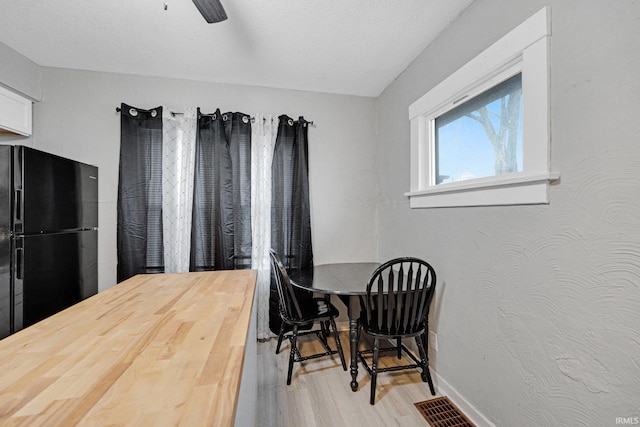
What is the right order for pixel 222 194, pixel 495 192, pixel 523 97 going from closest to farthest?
pixel 523 97, pixel 495 192, pixel 222 194

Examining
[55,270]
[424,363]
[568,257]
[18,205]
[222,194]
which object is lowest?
[424,363]

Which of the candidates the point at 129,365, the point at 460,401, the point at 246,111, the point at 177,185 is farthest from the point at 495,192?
the point at 177,185

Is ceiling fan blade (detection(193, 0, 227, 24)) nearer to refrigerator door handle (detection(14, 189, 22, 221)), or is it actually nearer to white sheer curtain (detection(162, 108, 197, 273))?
white sheer curtain (detection(162, 108, 197, 273))

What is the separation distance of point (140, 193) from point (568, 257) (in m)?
2.93

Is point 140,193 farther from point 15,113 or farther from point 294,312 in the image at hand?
point 294,312

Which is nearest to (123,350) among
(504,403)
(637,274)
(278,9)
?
(637,274)

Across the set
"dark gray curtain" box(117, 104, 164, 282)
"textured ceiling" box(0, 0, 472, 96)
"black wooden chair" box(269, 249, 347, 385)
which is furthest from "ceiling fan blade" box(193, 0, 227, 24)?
"black wooden chair" box(269, 249, 347, 385)

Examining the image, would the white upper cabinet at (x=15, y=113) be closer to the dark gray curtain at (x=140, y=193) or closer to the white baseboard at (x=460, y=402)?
the dark gray curtain at (x=140, y=193)

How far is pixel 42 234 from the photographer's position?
6.12 ft

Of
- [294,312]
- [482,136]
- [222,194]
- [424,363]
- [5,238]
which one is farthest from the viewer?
[222,194]

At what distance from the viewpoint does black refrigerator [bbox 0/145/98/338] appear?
168 centimetres

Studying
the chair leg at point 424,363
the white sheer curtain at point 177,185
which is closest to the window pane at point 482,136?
the chair leg at point 424,363

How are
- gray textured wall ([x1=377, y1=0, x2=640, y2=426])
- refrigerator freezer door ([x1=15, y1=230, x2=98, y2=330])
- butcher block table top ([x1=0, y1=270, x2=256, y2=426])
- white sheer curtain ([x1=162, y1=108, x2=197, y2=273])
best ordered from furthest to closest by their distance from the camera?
1. white sheer curtain ([x1=162, y1=108, x2=197, y2=273])
2. refrigerator freezer door ([x1=15, y1=230, x2=98, y2=330])
3. gray textured wall ([x1=377, y1=0, x2=640, y2=426])
4. butcher block table top ([x1=0, y1=270, x2=256, y2=426])

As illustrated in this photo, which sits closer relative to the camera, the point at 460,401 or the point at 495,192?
the point at 495,192
